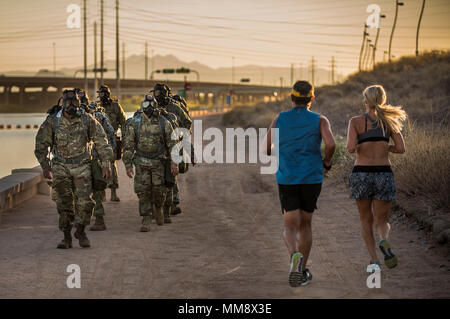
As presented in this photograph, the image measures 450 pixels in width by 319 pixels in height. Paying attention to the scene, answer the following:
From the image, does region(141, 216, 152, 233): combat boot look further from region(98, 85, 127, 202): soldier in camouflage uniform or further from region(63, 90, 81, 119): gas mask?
region(98, 85, 127, 202): soldier in camouflage uniform

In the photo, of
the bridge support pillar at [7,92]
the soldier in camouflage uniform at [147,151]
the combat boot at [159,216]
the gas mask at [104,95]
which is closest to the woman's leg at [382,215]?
the soldier in camouflage uniform at [147,151]

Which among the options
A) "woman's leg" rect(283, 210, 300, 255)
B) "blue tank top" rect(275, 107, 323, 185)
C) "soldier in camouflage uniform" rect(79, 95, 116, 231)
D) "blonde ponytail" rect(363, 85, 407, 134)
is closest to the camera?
"blue tank top" rect(275, 107, 323, 185)

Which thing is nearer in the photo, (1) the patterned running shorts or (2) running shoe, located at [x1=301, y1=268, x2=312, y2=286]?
(2) running shoe, located at [x1=301, y1=268, x2=312, y2=286]

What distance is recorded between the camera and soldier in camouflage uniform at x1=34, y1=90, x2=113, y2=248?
9469 millimetres

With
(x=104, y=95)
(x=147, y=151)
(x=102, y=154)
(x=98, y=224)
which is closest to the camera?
(x=102, y=154)

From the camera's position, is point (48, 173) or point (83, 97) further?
point (83, 97)

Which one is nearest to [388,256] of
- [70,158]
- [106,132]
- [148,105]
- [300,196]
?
[300,196]

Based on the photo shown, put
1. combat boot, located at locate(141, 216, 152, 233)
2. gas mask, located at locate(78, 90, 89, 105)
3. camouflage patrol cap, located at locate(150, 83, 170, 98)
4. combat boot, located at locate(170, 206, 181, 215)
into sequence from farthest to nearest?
combat boot, located at locate(170, 206, 181, 215), camouflage patrol cap, located at locate(150, 83, 170, 98), combat boot, located at locate(141, 216, 152, 233), gas mask, located at locate(78, 90, 89, 105)

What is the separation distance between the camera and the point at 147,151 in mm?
11250

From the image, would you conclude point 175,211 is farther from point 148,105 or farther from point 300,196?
point 300,196

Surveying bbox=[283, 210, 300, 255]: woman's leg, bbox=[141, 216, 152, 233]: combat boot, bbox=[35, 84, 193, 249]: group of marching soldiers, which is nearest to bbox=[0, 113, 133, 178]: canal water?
bbox=[35, 84, 193, 249]: group of marching soldiers

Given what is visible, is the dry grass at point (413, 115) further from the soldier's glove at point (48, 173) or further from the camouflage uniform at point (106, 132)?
the soldier's glove at point (48, 173)

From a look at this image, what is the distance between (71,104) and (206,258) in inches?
109
